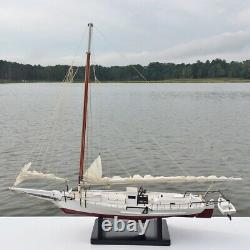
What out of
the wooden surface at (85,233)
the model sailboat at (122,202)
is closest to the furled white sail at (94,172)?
the model sailboat at (122,202)

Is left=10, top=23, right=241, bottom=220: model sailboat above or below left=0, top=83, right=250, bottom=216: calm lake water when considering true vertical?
above

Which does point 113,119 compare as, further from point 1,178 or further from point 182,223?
point 182,223

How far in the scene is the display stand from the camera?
39.4 ft

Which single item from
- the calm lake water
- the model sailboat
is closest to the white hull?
the model sailboat

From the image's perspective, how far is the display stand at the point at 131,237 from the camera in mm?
12000

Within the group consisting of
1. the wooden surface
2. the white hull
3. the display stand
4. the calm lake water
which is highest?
the white hull

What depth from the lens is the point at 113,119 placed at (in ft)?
142

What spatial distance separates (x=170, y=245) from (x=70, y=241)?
9.11ft

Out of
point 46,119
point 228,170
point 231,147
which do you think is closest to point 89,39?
point 228,170

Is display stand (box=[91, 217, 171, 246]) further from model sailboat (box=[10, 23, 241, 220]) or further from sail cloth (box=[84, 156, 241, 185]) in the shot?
sail cloth (box=[84, 156, 241, 185])

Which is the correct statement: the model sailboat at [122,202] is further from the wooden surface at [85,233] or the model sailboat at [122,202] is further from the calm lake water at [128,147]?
the calm lake water at [128,147]

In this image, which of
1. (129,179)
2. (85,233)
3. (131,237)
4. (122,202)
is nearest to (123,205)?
(122,202)

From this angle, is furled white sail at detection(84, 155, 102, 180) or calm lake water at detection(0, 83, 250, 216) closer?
furled white sail at detection(84, 155, 102, 180)

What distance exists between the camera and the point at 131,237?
12156 mm
